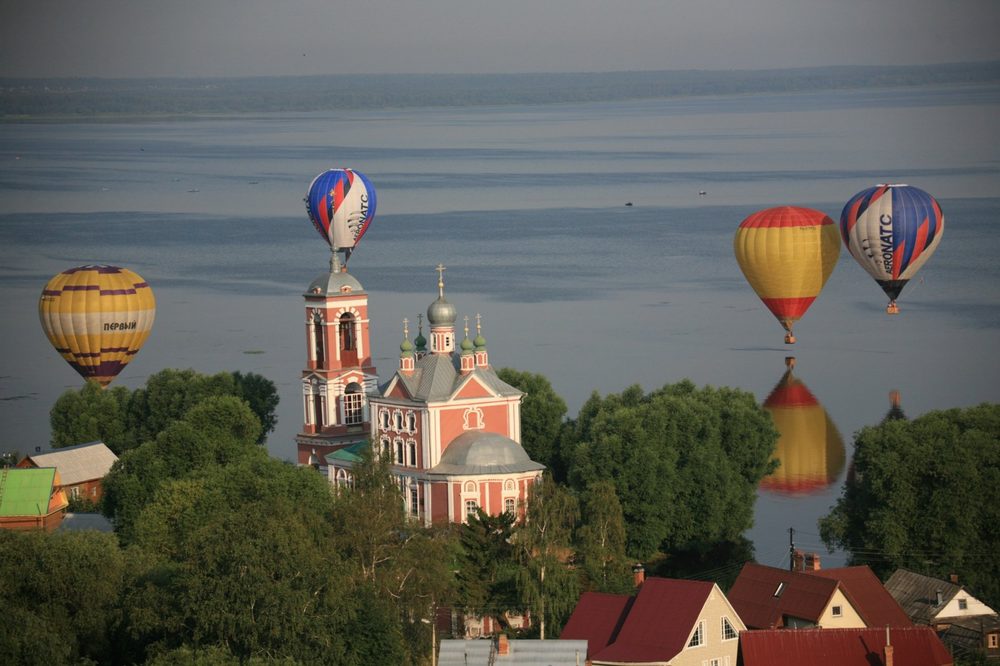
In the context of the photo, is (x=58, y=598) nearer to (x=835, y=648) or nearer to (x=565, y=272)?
(x=835, y=648)

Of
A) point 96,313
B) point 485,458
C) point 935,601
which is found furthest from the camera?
point 96,313

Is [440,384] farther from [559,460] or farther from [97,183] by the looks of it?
[97,183]

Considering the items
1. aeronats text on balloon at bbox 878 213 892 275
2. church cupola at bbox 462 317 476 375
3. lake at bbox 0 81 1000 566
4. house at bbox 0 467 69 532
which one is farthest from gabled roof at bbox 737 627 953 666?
aeronats text on balloon at bbox 878 213 892 275

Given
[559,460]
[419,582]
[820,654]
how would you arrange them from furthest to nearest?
[559,460], [419,582], [820,654]

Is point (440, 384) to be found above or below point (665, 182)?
below

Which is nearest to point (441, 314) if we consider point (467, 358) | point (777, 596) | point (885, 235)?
point (467, 358)

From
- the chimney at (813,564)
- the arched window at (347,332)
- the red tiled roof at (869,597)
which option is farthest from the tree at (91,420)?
the red tiled roof at (869,597)

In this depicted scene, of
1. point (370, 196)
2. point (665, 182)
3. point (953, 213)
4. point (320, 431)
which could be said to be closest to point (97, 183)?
point (665, 182)
